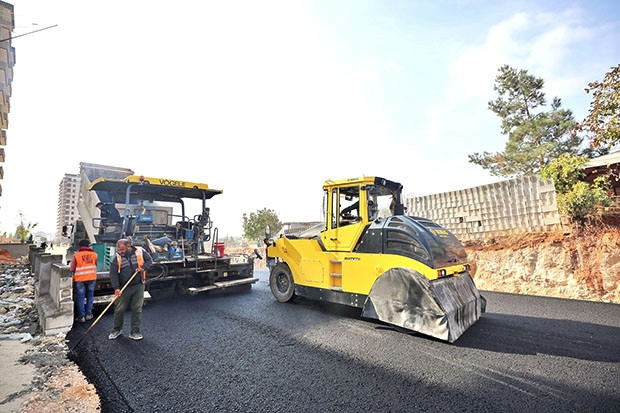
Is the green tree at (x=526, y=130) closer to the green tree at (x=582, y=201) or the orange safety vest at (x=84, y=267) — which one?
the green tree at (x=582, y=201)

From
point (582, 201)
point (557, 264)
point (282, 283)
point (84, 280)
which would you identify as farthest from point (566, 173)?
point (84, 280)

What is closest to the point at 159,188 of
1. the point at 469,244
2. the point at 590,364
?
the point at 590,364

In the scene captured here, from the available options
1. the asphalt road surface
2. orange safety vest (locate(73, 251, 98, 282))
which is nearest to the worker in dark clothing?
the asphalt road surface

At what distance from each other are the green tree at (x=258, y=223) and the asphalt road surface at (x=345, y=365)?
76.3 ft

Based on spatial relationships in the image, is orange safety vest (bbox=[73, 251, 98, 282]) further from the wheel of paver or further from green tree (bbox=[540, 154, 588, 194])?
green tree (bbox=[540, 154, 588, 194])

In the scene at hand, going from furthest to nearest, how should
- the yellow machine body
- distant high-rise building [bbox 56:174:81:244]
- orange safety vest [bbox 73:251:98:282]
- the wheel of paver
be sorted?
distant high-rise building [bbox 56:174:81:244] < the wheel of paver < orange safety vest [bbox 73:251:98:282] < the yellow machine body

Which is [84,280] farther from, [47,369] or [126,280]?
[47,369]

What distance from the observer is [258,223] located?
2883 cm

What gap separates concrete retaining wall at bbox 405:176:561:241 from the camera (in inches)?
361

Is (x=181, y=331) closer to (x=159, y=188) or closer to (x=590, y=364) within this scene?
(x=159, y=188)

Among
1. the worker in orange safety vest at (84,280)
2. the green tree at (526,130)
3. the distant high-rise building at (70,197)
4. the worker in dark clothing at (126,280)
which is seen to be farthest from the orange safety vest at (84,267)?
the green tree at (526,130)

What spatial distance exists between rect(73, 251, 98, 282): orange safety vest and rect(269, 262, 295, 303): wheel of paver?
11.4 ft

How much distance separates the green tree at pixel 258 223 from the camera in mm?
28656

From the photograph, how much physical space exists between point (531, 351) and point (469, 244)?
307 inches
